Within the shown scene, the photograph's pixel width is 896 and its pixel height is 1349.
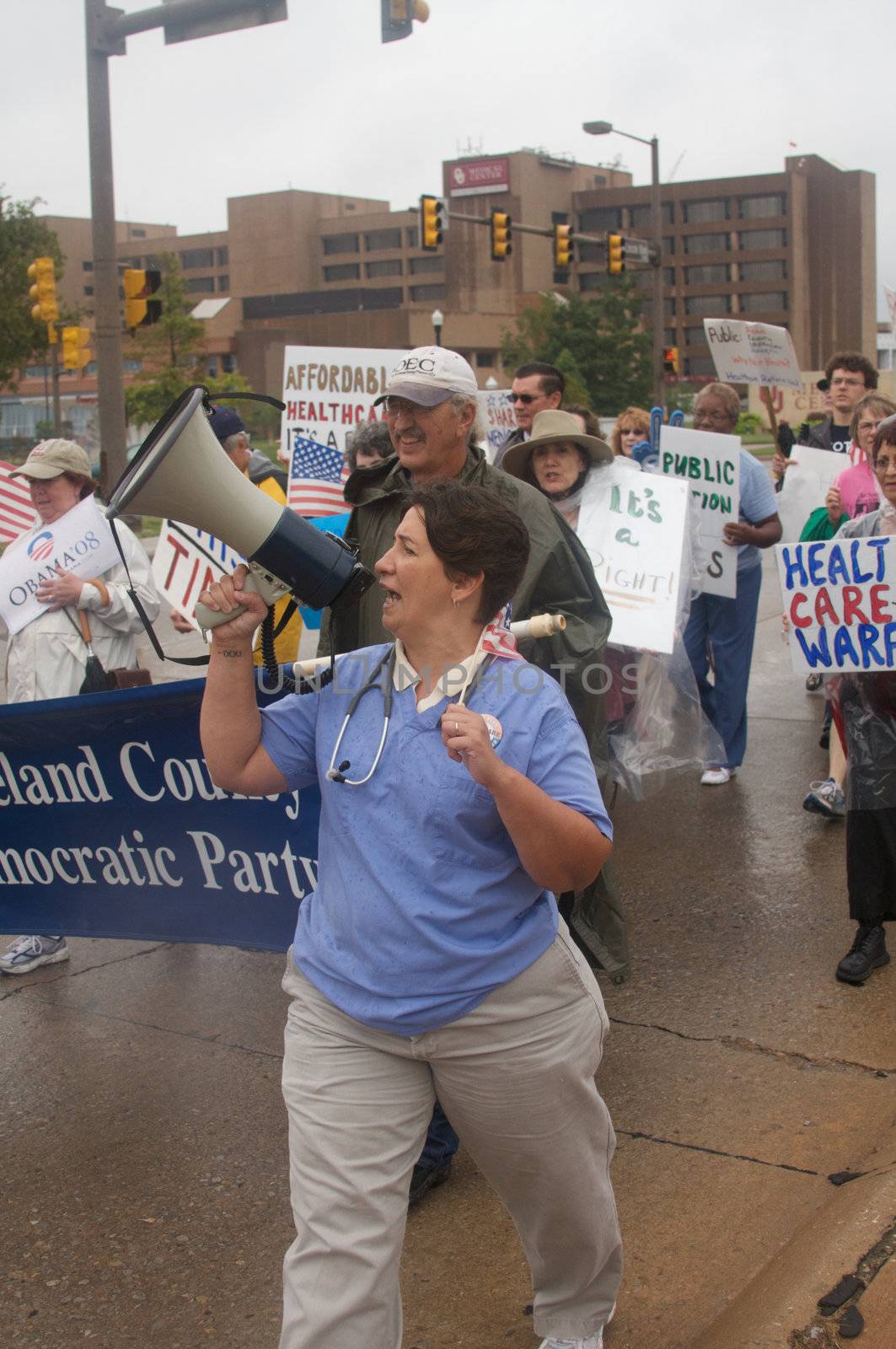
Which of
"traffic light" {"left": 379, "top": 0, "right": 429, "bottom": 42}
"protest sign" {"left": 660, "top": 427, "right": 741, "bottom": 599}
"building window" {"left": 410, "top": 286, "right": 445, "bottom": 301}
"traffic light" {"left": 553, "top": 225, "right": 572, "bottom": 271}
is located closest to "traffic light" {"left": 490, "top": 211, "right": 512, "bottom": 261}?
"traffic light" {"left": 553, "top": 225, "right": 572, "bottom": 271}

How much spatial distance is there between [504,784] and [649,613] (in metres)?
3.68

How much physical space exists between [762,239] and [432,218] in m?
89.2

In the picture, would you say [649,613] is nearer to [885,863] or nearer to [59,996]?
[885,863]

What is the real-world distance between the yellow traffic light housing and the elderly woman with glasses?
84.8ft

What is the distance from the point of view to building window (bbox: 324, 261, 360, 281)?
11100 cm

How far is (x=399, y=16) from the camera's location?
13.2m

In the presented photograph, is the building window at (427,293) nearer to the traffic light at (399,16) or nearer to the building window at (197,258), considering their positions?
the building window at (197,258)

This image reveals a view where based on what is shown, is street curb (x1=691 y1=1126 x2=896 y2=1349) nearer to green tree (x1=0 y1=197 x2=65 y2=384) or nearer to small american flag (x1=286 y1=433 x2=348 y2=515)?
small american flag (x1=286 y1=433 x2=348 y2=515)

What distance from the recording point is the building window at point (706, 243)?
360 feet

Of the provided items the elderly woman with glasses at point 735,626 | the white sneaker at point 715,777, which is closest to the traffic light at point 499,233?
the elderly woman with glasses at point 735,626

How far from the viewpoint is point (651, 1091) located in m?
3.84

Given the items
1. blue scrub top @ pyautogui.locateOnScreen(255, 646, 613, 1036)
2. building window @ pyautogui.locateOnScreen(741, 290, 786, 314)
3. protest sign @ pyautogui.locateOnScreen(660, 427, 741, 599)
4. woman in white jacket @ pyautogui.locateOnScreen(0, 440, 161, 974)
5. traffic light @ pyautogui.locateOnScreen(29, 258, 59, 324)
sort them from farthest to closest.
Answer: building window @ pyautogui.locateOnScreen(741, 290, 786, 314) < traffic light @ pyautogui.locateOnScreen(29, 258, 59, 324) < protest sign @ pyautogui.locateOnScreen(660, 427, 741, 599) < woman in white jacket @ pyautogui.locateOnScreen(0, 440, 161, 974) < blue scrub top @ pyautogui.locateOnScreen(255, 646, 613, 1036)

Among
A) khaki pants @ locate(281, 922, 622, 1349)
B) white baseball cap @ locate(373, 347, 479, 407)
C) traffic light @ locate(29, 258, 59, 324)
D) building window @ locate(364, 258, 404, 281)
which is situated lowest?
khaki pants @ locate(281, 922, 622, 1349)

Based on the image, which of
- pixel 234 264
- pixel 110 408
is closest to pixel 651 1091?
pixel 110 408
